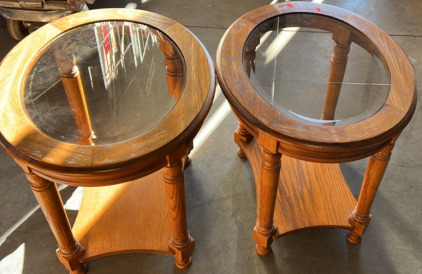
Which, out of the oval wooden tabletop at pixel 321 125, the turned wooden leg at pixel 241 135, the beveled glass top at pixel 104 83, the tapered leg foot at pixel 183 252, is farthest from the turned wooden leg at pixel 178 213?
the turned wooden leg at pixel 241 135

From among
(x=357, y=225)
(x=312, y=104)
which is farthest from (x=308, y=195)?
(x=312, y=104)

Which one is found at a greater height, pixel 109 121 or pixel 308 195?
pixel 109 121

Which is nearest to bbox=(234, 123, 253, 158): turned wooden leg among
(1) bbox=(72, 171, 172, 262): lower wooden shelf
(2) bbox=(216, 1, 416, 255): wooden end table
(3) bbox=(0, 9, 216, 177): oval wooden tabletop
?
(2) bbox=(216, 1, 416, 255): wooden end table

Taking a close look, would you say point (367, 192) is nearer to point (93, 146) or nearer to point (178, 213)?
point (178, 213)

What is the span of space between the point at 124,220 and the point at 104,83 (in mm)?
501

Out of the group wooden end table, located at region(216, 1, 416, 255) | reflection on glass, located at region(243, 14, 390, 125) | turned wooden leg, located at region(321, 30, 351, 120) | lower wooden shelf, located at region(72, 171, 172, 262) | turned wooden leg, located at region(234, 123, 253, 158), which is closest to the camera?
wooden end table, located at region(216, 1, 416, 255)

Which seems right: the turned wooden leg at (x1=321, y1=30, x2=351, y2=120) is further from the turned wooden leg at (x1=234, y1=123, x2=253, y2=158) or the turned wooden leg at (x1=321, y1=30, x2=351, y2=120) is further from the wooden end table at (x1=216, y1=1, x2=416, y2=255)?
the turned wooden leg at (x1=234, y1=123, x2=253, y2=158)

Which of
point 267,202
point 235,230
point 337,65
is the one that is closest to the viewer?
point 267,202

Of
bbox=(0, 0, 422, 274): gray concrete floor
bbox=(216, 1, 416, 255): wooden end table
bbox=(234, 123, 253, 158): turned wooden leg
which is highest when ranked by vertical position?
bbox=(216, 1, 416, 255): wooden end table

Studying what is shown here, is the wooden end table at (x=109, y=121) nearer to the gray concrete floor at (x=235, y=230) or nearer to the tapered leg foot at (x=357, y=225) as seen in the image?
the gray concrete floor at (x=235, y=230)

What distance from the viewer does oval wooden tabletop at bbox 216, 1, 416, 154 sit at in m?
1.40

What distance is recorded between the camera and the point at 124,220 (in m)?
1.85

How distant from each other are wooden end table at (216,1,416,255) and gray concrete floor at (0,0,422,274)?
88mm

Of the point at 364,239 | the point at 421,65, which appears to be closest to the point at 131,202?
the point at 364,239
